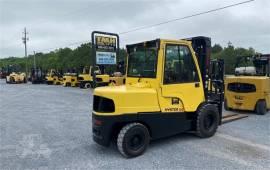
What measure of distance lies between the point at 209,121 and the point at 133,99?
2.41 metres

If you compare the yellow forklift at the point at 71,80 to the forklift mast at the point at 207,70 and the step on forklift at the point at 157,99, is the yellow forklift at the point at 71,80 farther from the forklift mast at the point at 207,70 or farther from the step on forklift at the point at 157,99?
the step on forklift at the point at 157,99

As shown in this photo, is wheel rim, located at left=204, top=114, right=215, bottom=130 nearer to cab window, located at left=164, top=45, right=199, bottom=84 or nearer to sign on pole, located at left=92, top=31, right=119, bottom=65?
cab window, located at left=164, top=45, right=199, bottom=84

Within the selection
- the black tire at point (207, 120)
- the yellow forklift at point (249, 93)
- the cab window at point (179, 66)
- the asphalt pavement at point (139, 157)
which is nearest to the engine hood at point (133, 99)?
the cab window at point (179, 66)

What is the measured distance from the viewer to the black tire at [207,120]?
21.7ft

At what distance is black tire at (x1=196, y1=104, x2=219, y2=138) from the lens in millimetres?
6613

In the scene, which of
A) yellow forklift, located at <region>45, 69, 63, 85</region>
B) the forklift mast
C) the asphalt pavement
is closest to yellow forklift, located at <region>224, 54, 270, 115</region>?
the asphalt pavement

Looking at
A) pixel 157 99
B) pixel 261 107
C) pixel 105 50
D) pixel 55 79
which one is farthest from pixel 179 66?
pixel 55 79

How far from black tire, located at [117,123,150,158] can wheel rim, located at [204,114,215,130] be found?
180 cm

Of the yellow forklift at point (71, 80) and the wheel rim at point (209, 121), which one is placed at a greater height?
the yellow forklift at point (71, 80)

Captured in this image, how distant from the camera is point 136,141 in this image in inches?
223

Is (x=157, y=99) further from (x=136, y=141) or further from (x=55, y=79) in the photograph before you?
(x=55, y=79)

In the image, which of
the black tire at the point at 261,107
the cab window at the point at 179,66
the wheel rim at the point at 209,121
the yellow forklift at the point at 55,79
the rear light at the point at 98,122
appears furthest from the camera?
the yellow forklift at the point at 55,79

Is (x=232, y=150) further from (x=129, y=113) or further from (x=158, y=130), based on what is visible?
(x=129, y=113)

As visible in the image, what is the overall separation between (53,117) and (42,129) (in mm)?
1940
